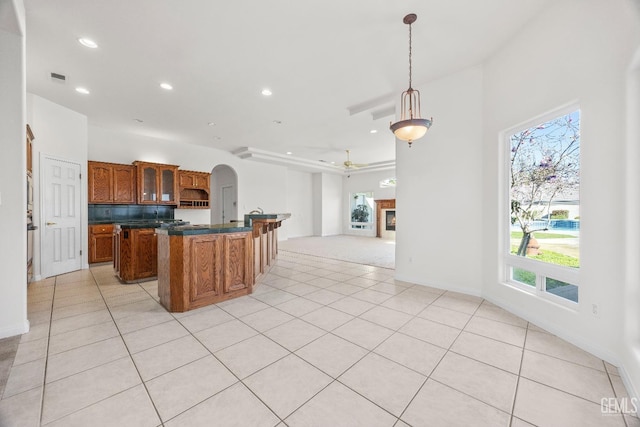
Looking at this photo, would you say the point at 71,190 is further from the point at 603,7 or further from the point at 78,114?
the point at 603,7

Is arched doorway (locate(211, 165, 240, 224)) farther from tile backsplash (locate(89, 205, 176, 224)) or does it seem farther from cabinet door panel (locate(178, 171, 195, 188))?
tile backsplash (locate(89, 205, 176, 224))

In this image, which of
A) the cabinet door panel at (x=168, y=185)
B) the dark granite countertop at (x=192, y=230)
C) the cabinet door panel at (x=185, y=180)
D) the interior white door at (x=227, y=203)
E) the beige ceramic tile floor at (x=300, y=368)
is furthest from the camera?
the interior white door at (x=227, y=203)

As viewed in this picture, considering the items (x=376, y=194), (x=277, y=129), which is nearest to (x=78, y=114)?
(x=277, y=129)

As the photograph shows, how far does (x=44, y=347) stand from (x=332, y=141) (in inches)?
261

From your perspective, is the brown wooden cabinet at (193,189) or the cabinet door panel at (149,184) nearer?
the cabinet door panel at (149,184)

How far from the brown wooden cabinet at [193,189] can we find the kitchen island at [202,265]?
169 inches

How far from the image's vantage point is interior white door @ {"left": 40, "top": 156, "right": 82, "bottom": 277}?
14.4ft

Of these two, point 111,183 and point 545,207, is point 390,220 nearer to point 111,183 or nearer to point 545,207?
point 545,207

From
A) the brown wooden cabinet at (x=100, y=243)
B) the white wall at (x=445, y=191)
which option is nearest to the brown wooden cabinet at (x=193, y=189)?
the brown wooden cabinet at (x=100, y=243)

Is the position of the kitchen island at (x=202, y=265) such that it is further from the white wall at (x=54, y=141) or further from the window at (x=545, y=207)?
the window at (x=545, y=207)

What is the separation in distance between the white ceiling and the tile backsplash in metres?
1.98

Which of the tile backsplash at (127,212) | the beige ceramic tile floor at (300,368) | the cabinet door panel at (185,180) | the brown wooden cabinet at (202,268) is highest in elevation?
the cabinet door panel at (185,180)

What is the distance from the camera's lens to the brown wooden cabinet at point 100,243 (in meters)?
5.32

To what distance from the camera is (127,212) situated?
6191 mm
